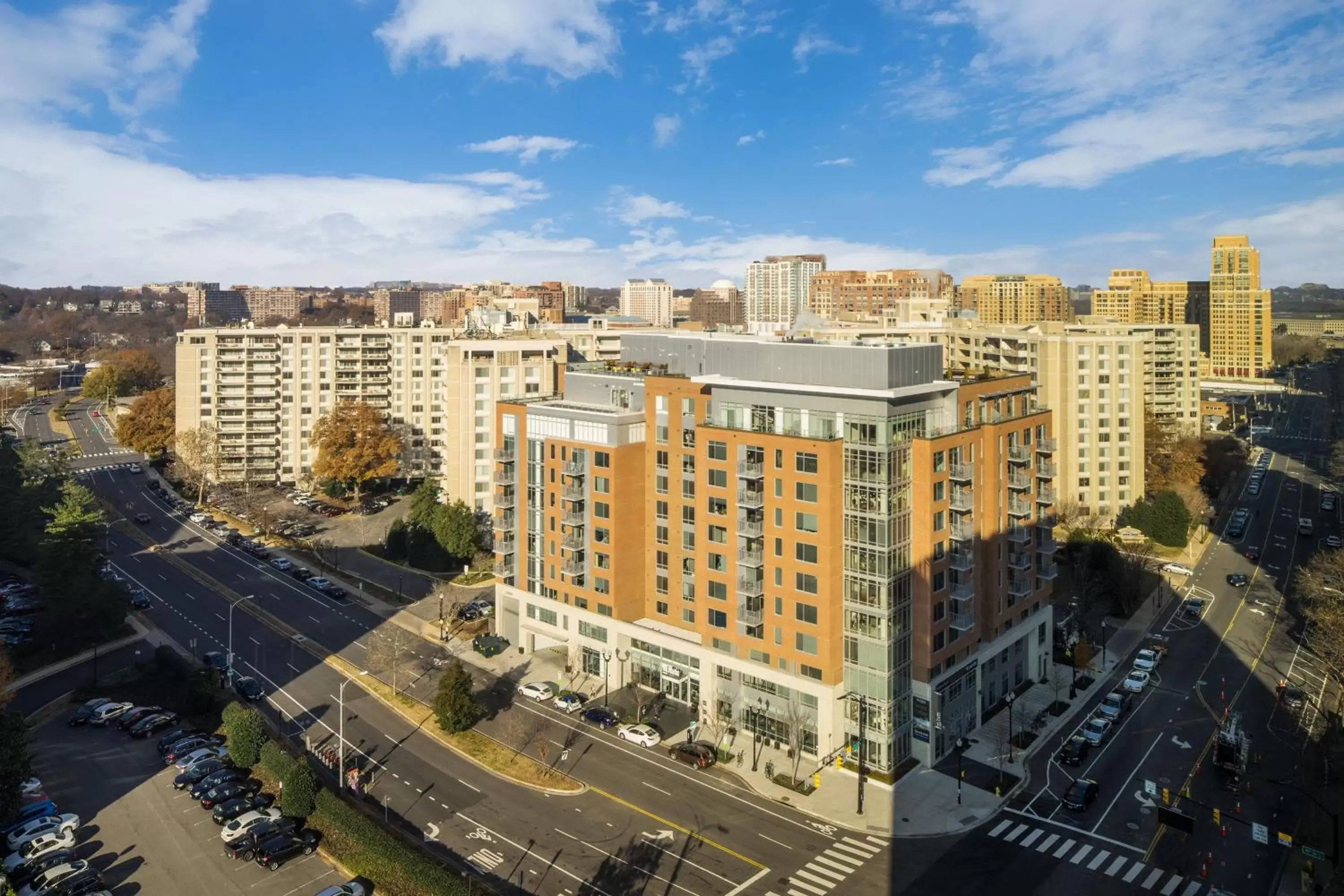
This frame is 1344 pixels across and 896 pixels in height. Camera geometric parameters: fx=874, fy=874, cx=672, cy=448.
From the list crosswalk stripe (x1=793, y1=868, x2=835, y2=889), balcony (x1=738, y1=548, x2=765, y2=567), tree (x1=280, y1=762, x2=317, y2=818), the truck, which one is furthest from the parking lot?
the truck

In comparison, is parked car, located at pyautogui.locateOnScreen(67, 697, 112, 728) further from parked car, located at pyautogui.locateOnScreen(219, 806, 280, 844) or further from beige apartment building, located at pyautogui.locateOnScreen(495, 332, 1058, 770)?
beige apartment building, located at pyautogui.locateOnScreen(495, 332, 1058, 770)

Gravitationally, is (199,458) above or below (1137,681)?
above

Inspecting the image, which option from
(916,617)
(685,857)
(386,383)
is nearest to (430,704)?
(685,857)

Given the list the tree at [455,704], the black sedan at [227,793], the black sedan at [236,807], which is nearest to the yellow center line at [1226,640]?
the tree at [455,704]

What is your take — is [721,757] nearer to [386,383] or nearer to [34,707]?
[34,707]

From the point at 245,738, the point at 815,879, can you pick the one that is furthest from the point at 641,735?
the point at 245,738

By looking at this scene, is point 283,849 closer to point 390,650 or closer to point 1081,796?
point 390,650
